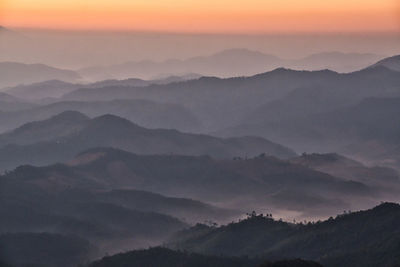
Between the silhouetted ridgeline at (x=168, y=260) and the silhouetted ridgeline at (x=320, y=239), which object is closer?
the silhouetted ridgeline at (x=168, y=260)

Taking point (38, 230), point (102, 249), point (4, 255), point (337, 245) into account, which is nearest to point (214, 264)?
point (337, 245)

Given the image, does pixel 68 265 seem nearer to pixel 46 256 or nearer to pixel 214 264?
pixel 46 256

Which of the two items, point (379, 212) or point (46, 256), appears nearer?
point (379, 212)

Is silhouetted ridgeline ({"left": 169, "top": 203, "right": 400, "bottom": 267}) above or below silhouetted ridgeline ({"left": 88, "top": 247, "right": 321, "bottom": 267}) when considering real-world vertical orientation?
above

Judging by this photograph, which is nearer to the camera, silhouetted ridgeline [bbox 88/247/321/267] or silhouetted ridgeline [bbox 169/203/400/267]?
silhouetted ridgeline [bbox 88/247/321/267]

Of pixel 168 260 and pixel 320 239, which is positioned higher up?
pixel 320 239

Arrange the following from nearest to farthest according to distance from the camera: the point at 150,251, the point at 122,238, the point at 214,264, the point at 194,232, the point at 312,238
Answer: the point at 214,264, the point at 150,251, the point at 312,238, the point at 194,232, the point at 122,238

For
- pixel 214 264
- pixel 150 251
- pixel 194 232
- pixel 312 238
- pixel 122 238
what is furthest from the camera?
pixel 122 238

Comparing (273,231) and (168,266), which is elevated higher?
(273,231)

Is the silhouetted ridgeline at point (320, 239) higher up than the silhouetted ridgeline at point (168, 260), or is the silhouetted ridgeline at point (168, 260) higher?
the silhouetted ridgeline at point (320, 239)

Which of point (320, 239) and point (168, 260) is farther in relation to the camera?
point (320, 239)
